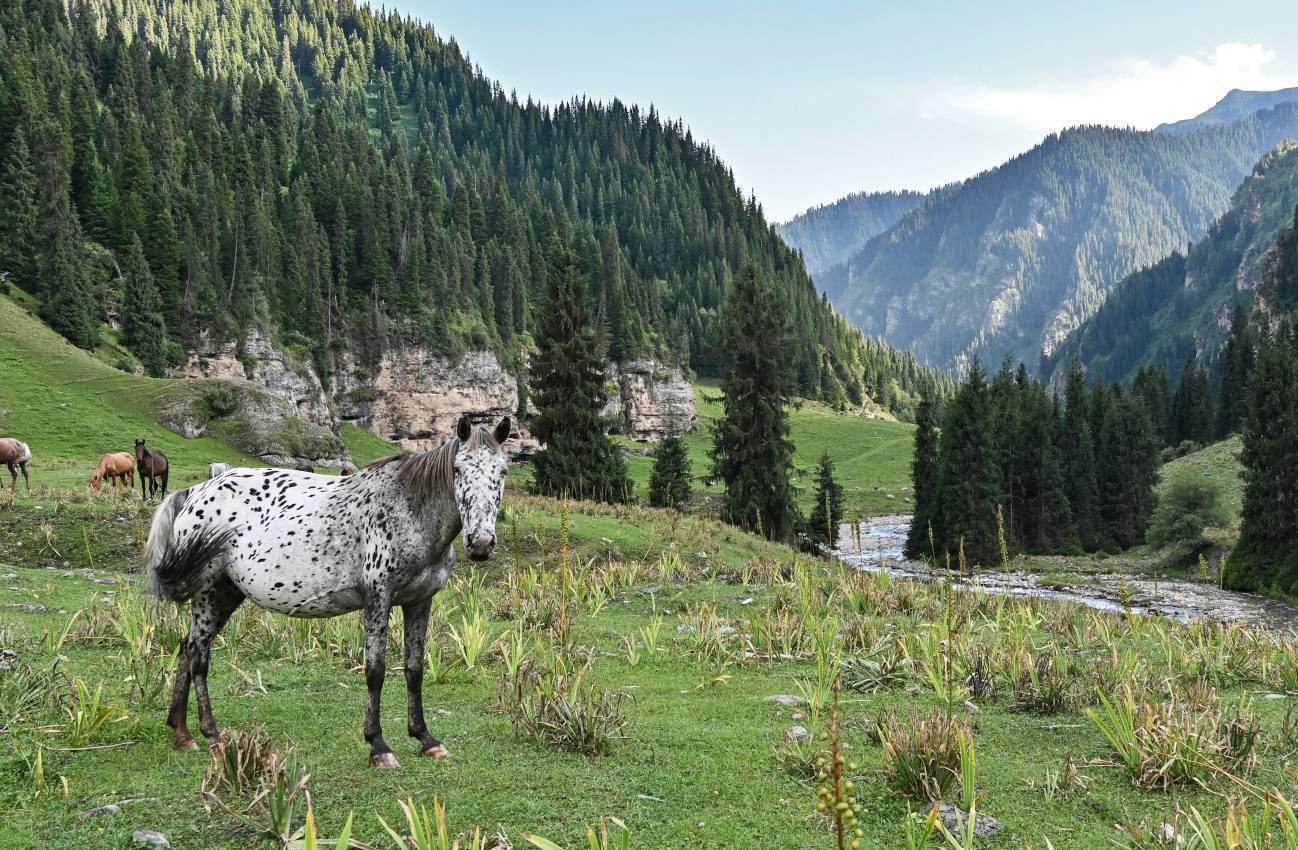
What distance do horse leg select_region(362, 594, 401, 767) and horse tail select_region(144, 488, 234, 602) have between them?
160cm

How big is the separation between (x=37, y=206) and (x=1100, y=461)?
103m

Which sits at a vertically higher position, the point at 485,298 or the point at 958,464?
the point at 485,298

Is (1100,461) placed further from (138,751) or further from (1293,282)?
(1293,282)

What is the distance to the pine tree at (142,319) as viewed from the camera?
220 ft

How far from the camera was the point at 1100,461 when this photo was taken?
73.2 metres

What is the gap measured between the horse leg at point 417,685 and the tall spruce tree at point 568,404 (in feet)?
106

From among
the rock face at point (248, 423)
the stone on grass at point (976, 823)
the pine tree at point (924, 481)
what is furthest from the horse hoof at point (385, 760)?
the pine tree at point (924, 481)

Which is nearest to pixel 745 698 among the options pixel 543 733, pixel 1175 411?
pixel 543 733

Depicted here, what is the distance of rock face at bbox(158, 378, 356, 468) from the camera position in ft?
130

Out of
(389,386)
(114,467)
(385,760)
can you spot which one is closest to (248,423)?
(114,467)

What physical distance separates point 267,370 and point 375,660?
85.0 metres

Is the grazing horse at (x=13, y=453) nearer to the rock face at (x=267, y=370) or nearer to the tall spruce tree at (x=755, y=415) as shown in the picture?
the tall spruce tree at (x=755, y=415)

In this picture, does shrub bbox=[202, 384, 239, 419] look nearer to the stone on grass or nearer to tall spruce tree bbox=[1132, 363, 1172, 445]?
the stone on grass

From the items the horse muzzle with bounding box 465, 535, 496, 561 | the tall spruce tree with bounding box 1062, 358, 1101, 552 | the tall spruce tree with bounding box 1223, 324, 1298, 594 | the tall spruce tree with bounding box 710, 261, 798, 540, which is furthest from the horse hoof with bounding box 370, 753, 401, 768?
the tall spruce tree with bounding box 1062, 358, 1101, 552
